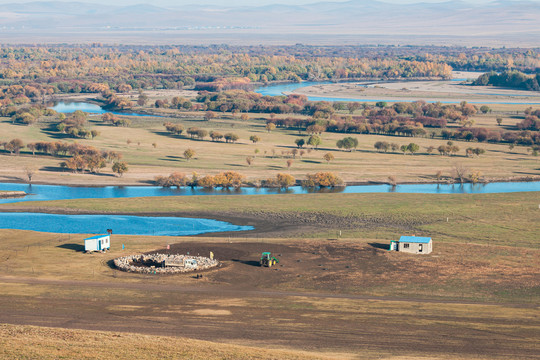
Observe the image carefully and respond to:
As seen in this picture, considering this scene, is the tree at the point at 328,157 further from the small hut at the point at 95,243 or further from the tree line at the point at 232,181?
the small hut at the point at 95,243

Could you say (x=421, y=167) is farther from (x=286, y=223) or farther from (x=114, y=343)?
(x=114, y=343)

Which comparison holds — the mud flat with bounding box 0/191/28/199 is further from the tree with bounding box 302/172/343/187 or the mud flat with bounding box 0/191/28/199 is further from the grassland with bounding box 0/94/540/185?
the tree with bounding box 302/172/343/187

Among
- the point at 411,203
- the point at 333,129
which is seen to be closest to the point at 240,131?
the point at 333,129

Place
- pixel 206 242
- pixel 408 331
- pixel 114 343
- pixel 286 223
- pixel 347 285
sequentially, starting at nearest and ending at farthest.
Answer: pixel 114 343 → pixel 408 331 → pixel 347 285 → pixel 206 242 → pixel 286 223

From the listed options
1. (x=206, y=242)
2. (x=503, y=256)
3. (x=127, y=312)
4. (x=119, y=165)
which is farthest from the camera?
(x=119, y=165)

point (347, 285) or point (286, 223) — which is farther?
Answer: point (286, 223)

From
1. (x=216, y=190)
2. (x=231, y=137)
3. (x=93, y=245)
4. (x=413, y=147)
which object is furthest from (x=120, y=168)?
(x=413, y=147)

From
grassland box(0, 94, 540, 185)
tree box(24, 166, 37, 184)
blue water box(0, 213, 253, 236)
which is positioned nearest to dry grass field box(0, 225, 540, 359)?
blue water box(0, 213, 253, 236)
